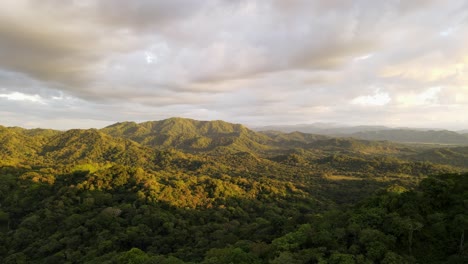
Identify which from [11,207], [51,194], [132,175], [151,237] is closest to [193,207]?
[151,237]

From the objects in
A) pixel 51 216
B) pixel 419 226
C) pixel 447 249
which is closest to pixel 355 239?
pixel 419 226

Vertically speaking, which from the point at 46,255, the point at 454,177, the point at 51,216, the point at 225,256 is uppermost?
the point at 454,177

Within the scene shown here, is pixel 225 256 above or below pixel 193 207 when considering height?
above

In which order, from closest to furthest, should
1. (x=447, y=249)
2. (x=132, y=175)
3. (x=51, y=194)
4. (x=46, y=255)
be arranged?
(x=447, y=249), (x=46, y=255), (x=51, y=194), (x=132, y=175)

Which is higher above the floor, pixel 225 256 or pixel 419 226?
pixel 419 226

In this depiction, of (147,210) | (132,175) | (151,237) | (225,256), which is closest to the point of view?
(225,256)

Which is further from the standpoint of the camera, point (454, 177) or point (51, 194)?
point (51, 194)

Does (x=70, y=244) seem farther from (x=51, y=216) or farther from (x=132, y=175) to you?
(x=132, y=175)

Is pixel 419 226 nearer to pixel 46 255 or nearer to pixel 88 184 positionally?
pixel 46 255

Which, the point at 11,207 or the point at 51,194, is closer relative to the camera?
the point at 11,207
